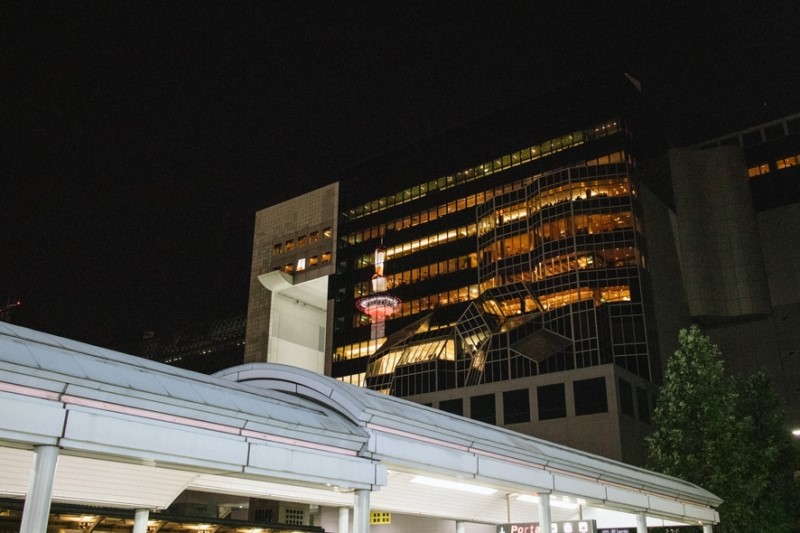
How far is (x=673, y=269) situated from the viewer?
84188mm

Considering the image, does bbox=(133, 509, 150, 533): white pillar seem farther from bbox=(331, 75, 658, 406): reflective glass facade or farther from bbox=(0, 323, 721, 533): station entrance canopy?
bbox=(331, 75, 658, 406): reflective glass facade

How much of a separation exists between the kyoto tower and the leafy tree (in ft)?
192

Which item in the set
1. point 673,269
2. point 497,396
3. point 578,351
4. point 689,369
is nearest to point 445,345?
point 497,396

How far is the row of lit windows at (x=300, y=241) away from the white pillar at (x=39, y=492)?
104936mm

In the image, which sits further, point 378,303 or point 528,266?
point 378,303

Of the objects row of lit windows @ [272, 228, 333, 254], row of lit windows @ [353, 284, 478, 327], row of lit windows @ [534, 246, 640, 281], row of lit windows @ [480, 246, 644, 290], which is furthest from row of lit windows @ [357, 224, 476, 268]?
row of lit windows @ [534, 246, 640, 281]

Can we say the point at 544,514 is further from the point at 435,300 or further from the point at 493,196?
the point at 493,196

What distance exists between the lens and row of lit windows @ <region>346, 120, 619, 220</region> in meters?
91.7

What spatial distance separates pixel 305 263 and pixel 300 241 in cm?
470

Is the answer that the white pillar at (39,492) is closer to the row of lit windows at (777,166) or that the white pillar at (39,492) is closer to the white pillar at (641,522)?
the white pillar at (641,522)

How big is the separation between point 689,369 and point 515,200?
46.4m

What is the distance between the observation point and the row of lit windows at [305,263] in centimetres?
11350

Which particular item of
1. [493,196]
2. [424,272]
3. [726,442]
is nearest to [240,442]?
[726,442]

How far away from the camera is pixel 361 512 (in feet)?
48.7
